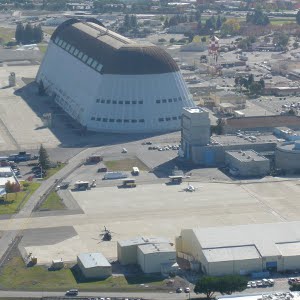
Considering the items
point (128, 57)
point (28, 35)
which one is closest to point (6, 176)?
point (128, 57)

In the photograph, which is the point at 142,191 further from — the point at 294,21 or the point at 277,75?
the point at 294,21

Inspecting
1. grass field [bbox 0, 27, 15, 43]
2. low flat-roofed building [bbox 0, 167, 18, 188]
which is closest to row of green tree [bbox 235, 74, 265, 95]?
low flat-roofed building [bbox 0, 167, 18, 188]

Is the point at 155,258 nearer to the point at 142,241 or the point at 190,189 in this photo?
the point at 142,241

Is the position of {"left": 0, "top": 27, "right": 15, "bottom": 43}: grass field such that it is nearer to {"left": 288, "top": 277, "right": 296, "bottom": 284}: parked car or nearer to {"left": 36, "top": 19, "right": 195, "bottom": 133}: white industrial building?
{"left": 36, "top": 19, "right": 195, "bottom": 133}: white industrial building

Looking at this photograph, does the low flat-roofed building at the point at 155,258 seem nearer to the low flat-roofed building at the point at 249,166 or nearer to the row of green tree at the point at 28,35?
the low flat-roofed building at the point at 249,166

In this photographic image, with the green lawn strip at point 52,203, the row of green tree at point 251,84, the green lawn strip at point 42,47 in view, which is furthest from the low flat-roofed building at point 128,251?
the green lawn strip at point 42,47

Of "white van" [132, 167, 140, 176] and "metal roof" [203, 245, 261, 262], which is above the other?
"metal roof" [203, 245, 261, 262]
